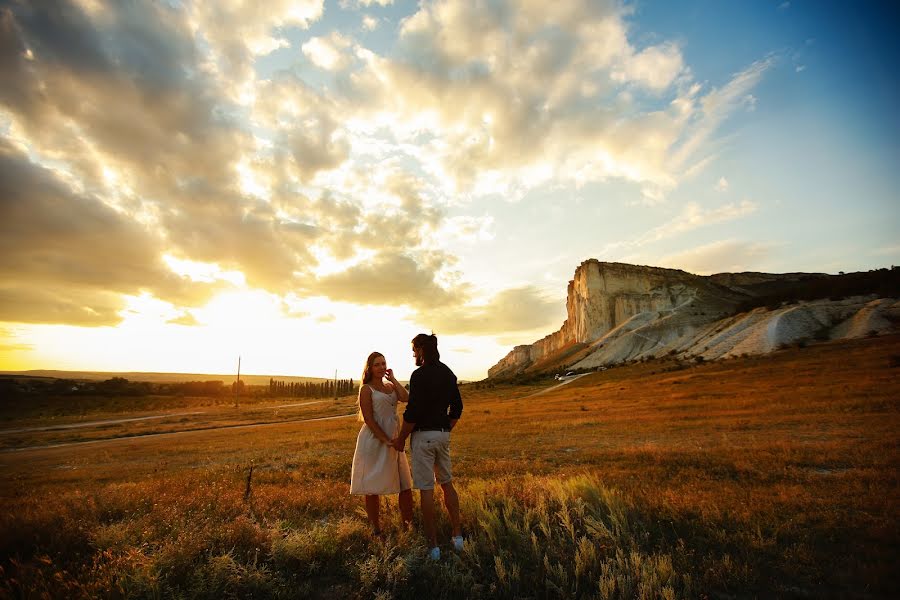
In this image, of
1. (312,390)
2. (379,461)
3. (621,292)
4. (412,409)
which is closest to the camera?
(412,409)

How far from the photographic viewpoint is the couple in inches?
218

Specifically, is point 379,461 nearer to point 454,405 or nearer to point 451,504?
point 451,504

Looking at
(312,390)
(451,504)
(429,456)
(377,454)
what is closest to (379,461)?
(377,454)

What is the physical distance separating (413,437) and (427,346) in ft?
4.20

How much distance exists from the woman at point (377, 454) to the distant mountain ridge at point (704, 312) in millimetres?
51835

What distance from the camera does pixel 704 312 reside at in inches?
3497

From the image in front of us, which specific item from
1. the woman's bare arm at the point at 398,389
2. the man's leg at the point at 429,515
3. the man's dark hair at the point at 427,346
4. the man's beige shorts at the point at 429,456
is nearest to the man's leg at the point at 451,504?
the man's beige shorts at the point at 429,456

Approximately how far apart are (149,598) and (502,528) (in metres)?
4.12

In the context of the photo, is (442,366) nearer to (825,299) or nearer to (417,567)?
(417,567)

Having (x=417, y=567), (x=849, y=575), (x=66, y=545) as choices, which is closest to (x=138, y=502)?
(x=66, y=545)

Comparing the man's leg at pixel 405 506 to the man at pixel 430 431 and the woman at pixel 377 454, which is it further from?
the man at pixel 430 431

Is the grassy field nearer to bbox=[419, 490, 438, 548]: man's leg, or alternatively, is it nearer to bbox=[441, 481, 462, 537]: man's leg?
bbox=[419, 490, 438, 548]: man's leg

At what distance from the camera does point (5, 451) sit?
28.3 m

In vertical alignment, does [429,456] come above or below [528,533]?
above
